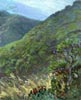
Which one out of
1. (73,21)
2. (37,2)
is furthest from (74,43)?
(37,2)

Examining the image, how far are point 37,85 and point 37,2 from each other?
18.8 m

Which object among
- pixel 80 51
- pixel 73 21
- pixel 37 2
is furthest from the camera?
pixel 37 2

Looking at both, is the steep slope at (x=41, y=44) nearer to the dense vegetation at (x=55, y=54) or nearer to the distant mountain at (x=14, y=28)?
the dense vegetation at (x=55, y=54)

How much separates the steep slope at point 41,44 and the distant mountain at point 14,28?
26.9 feet

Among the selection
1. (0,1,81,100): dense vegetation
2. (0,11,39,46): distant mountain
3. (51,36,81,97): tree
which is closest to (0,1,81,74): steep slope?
(0,1,81,100): dense vegetation

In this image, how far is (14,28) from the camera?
29.0m

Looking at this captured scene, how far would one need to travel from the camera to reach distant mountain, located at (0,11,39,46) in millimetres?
26156

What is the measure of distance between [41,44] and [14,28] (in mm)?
14171

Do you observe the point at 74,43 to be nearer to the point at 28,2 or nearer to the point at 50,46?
the point at 50,46

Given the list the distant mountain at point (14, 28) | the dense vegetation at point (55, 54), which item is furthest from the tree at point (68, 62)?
the distant mountain at point (14, 28)

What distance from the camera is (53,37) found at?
1523 cm

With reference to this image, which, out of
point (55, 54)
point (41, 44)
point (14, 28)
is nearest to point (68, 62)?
point (55, 54)

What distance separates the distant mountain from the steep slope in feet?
26.9

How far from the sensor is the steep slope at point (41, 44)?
13778 mm
